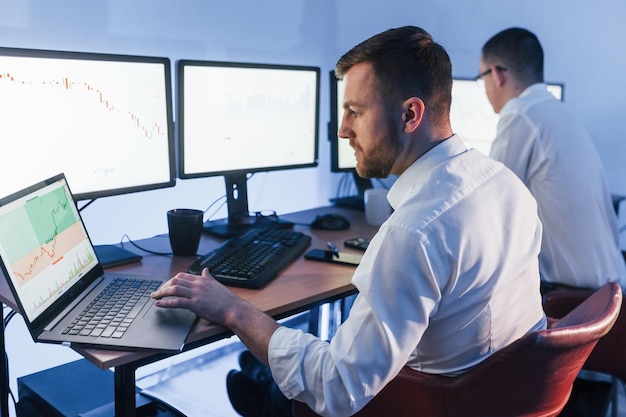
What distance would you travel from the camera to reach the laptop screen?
1125mm

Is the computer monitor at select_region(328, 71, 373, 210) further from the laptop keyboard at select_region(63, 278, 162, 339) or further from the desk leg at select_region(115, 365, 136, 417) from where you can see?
the desk leg at select_region(115, 365, 136, 417)

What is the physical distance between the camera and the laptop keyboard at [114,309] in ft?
3.71

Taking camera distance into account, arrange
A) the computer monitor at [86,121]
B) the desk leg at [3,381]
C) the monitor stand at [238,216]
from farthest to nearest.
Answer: the monitor stand at [238,216] → the desk leg at [3,381] → the computer monitor at [86,121]

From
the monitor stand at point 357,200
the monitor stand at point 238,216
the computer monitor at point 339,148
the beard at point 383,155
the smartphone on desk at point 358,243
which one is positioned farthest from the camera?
the monitor stand at point 357,200

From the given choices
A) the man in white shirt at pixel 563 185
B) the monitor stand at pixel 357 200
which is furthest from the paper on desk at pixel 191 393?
the man in white shirt at pixel 563 185

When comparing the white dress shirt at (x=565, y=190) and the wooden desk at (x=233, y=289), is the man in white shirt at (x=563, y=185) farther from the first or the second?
the wooden desk at (x=233, y=289)

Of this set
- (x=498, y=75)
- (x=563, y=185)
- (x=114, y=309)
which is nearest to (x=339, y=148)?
(x=498, y=75)

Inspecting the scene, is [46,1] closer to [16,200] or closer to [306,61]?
[16,200]

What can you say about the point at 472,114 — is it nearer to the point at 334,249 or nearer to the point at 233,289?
the point at 334,249

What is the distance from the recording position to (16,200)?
3.86ft

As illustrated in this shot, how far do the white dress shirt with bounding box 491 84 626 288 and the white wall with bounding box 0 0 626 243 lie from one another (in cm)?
93

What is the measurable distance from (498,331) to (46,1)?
4.84 ft

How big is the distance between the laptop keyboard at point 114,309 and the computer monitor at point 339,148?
101cm

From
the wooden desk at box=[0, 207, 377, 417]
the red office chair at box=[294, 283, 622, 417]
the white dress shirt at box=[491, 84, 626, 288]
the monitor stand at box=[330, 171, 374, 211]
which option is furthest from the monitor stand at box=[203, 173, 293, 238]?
the red office chair at box=[294, 283, 622, 417]
